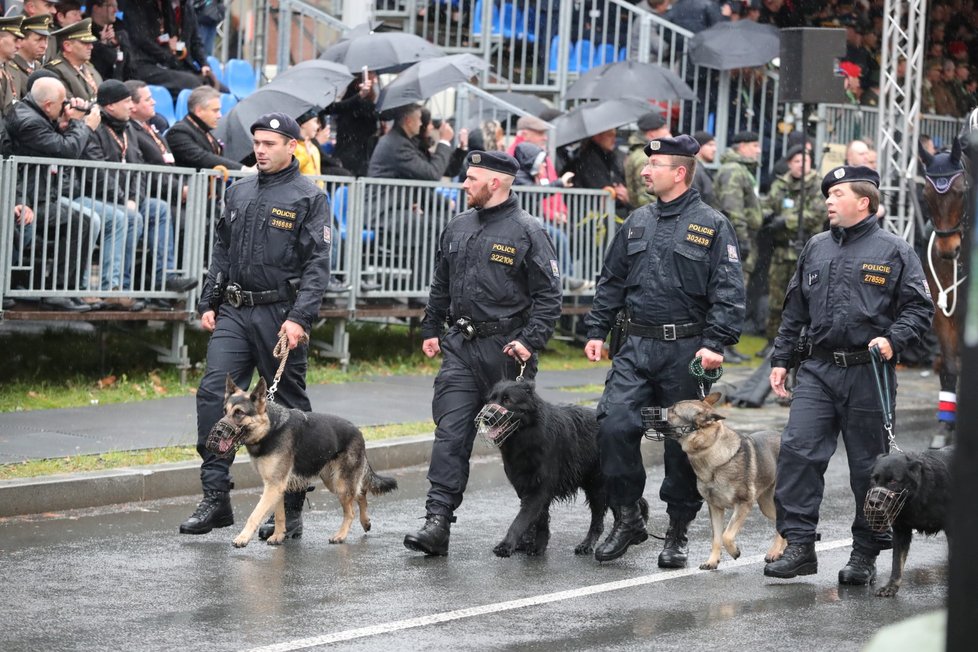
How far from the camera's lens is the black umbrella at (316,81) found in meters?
13.9

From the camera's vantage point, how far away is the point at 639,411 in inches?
312

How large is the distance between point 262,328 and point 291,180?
84cm

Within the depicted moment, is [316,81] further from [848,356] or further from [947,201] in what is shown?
[848,356]

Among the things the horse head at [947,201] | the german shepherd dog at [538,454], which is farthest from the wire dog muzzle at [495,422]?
the horse head at [947,201]

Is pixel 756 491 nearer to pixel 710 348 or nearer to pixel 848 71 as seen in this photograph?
pixel 710 348

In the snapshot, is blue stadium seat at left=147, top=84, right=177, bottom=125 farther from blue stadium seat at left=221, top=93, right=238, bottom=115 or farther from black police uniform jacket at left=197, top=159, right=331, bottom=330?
black police uniform jacket at left=197, top=159, right=331, bottom=330

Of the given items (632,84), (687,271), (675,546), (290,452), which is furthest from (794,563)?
(632,84)

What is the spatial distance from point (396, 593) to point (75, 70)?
22.9 ft

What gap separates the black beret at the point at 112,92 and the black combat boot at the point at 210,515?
15.4 feet

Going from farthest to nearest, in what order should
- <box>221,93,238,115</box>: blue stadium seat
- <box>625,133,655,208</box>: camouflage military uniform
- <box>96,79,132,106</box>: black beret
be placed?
<box>221,93,238,115</box>: blue stadium seat, <box>625,133,655,208</box>: camouflage military uniform, <box>96,79,132,106</box>: black beret

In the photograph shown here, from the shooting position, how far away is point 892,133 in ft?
50.2

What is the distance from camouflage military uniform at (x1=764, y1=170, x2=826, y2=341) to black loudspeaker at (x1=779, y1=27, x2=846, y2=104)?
2.91 metres

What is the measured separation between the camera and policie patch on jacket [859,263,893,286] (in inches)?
293

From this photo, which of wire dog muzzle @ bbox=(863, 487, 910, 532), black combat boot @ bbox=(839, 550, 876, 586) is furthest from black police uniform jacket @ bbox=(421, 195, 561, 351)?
wire dog muzzle @ bbox=(863, 487, 910, 532)
